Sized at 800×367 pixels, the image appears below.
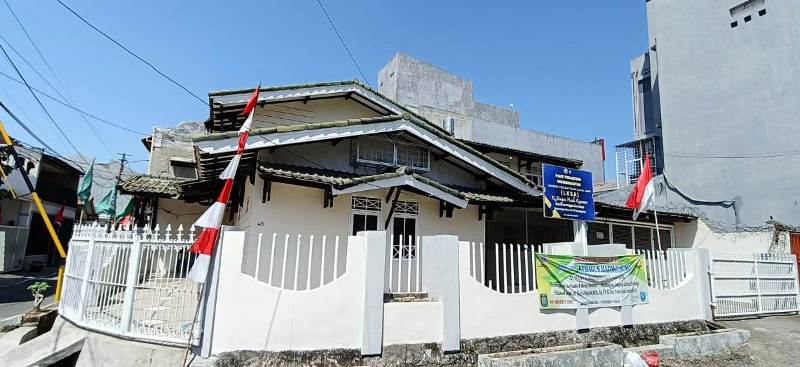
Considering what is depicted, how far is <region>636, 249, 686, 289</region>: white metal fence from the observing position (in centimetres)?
909

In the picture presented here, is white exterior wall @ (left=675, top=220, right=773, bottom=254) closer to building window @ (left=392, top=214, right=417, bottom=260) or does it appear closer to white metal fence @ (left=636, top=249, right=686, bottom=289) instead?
white metal fence @ (left=636, top=249, right=686, bottom=289)

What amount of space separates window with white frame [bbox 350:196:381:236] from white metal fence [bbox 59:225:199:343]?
4072 mm

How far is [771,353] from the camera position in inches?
338

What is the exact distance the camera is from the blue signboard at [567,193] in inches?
343

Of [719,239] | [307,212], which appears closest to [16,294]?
[307,212]

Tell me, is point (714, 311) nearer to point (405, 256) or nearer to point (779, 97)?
point (405, 256)

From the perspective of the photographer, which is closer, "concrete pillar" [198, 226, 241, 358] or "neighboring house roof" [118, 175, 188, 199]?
"concrete pillar" [198, 226, 241, 358]

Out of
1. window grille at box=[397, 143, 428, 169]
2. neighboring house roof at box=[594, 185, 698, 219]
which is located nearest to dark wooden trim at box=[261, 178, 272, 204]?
window grille at box=[397, 143, 428, 169]

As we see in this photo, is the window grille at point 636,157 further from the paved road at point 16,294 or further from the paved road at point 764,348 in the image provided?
the paved road at point 16,294

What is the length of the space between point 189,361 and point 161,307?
104 cm

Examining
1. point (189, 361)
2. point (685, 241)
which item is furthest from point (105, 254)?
point (685, 241)

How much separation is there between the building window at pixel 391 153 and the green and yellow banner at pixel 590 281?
15.4 ft

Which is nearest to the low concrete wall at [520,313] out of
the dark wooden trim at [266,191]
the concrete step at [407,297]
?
the concrete step at [407,297]

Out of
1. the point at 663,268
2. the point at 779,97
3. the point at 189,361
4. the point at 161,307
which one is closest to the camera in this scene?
the point at 189,361
